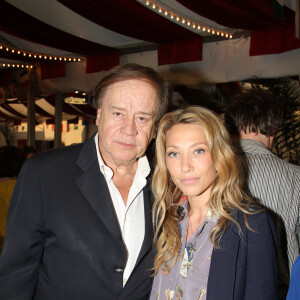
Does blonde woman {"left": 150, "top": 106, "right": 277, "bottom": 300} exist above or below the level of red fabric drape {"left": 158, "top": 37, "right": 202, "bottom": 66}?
below

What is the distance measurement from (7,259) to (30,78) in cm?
545

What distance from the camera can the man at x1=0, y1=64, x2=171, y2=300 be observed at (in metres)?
1.30

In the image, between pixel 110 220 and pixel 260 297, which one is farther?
pixel 110 220

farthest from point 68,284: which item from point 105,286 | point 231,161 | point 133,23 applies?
point 133,23

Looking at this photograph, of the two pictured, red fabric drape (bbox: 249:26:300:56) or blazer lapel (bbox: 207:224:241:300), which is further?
red fabric drape (bbox: 249:26:300:56)

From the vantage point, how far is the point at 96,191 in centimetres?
136

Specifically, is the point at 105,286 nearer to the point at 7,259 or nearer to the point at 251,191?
the point at 7,259

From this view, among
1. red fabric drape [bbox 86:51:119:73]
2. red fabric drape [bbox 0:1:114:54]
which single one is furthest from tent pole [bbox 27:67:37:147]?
red fabric drape [bbox 0:1:114:54]

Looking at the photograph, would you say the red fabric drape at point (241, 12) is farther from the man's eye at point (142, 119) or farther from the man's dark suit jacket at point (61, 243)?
the man's dark suit jacket at point (61, 243)

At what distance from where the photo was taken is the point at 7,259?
1308 mm

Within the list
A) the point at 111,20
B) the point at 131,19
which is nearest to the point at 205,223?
the point at 131,19

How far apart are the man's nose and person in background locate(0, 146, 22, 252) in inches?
68.0

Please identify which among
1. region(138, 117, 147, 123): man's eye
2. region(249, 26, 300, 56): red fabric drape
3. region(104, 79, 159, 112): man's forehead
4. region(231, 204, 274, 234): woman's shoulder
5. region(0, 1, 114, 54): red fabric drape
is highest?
region(0, 1, 114, 54): red fabric drape

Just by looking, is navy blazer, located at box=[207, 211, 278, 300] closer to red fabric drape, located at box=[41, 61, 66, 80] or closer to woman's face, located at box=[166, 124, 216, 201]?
woman's face, located at box=[166, 124, 216, 201]
